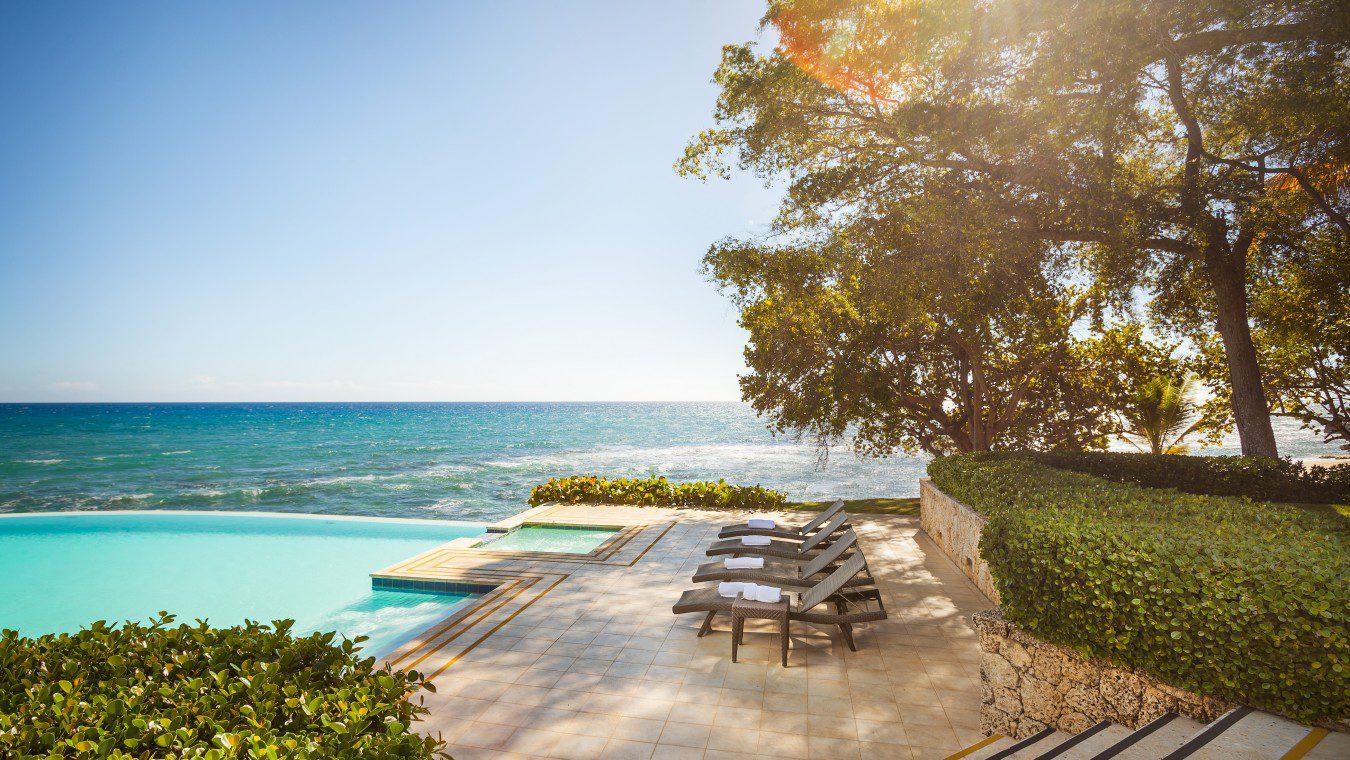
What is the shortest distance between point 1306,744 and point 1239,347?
9.63 m

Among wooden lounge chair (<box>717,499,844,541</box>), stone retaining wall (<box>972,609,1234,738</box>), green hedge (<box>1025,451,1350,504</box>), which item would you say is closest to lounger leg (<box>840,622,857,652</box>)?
stone retaining wall (<box>972,609,1234,738</box>)

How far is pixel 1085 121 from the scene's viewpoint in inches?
336

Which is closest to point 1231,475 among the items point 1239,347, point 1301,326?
point 1239,347

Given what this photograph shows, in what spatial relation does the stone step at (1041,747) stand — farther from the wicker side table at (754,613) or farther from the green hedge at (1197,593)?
the wicker side table at (754,613)

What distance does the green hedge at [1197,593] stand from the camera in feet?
9.48

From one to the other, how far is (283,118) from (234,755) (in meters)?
16.2

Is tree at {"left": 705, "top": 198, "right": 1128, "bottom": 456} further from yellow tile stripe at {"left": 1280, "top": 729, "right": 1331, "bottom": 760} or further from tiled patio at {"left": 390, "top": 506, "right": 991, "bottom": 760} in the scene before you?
yellow tile stripe at {"left": 1280, "top": 729, "right": 1331, "bottom": 760}

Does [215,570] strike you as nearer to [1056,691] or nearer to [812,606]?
[812,606]

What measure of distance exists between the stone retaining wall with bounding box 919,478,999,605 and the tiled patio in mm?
255

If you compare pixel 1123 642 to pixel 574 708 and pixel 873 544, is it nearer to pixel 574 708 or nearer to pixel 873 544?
pixel 574 708

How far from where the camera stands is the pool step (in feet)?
8.89

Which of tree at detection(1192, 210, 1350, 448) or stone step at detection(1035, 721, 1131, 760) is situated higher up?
tree at detection(1192, 210, 1350, 448)

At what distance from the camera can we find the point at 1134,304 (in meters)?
11.6

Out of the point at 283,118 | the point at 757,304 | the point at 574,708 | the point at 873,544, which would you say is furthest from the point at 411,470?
the point at 574,708
